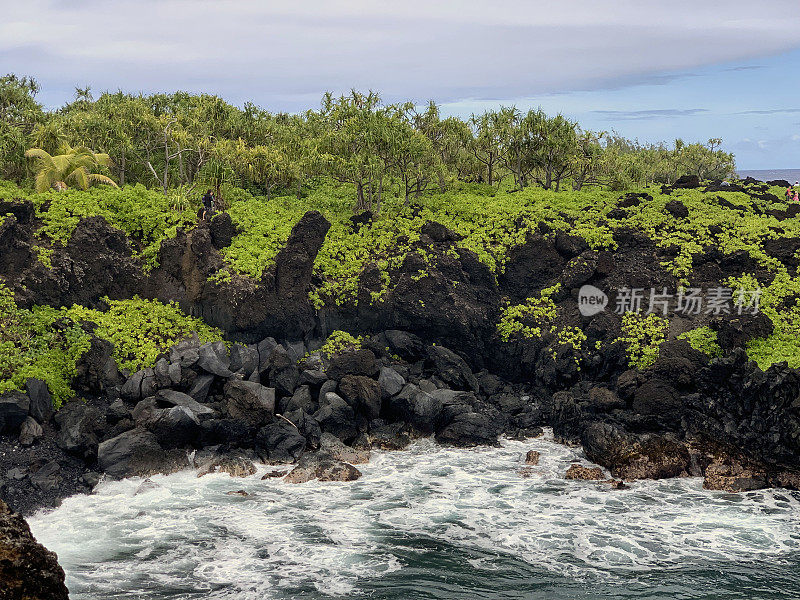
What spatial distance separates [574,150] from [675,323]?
18569 millimetres

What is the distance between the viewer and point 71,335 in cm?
3528

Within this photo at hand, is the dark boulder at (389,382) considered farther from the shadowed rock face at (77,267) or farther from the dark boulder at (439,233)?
the shadowed rock face at (77,267)

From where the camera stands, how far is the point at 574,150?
53500mm

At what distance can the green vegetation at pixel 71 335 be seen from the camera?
33594 mm

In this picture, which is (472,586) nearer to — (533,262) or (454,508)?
(454,508)

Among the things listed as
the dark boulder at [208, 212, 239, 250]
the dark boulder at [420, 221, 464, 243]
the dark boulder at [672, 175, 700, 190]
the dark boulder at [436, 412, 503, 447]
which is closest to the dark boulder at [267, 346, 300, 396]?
the dark boulder at [436, 412, 503, 447]

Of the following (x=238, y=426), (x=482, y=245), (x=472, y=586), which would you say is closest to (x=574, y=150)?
(x=482, y=245)

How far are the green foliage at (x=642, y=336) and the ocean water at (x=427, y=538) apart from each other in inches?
312

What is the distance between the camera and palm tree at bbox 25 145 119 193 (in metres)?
43.0

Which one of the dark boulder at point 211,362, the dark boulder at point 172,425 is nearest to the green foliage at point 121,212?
the dark boulder at point 211,362

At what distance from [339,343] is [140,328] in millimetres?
10184
